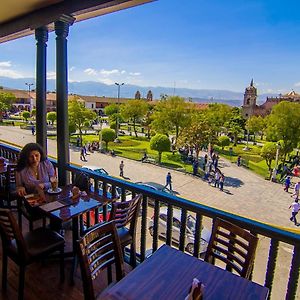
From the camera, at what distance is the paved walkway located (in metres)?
11.8

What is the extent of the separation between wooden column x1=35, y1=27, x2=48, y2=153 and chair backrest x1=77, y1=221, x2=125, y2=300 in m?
2.21

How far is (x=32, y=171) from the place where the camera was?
2.78m

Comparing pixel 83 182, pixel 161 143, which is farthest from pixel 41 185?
pixel 161 143

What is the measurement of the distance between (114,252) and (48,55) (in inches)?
116

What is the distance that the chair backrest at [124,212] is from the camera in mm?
2062

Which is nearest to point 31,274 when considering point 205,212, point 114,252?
point 114,252

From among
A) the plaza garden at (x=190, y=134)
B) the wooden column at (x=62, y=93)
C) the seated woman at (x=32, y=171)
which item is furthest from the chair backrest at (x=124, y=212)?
the plaza garden at (x=190, y=134)

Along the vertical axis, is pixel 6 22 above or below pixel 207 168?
above

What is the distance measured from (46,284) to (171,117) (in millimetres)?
22169

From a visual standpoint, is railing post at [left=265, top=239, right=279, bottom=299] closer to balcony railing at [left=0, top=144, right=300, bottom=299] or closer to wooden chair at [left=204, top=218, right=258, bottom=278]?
balcony railing at [left=0, top=144, right=300, bottom=299]

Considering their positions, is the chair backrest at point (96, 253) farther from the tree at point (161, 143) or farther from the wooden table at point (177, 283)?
the tree at point (161, 143)

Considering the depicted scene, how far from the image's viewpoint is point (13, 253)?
1934mm

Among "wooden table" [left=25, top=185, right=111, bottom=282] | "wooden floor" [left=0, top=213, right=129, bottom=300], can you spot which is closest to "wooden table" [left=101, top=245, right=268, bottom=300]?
"wooden table" [left=25, top=185, right=111, bottom=282]

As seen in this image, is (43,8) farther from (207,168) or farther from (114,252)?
(207,168)
